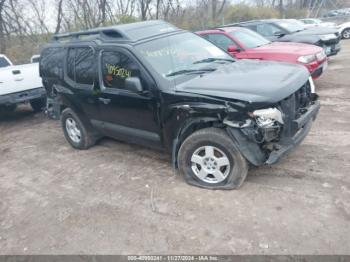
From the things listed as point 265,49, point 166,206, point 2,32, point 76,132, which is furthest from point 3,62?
point 2,32

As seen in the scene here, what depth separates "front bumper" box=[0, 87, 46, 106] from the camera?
24.1 ft

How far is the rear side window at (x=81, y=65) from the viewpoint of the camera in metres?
4.93

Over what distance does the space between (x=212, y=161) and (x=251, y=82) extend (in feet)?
3.29

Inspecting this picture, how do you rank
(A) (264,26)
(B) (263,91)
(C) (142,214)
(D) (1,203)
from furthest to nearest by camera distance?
(A) (264,26) < (D) (1,203) < (C) (142,214) < (B) (263,91)

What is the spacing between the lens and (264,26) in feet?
35.6

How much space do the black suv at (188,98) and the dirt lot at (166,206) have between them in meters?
0.42

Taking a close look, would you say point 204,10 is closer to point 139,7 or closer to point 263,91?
point 139,7

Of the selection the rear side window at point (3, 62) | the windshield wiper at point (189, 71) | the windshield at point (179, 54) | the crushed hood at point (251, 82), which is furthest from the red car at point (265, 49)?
the rear side window at point (3, 62)

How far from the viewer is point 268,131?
3.50 meters

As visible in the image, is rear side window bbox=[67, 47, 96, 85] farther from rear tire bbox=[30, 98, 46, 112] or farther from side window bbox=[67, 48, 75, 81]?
rear tire bbox=[30, 98, 46, 112]

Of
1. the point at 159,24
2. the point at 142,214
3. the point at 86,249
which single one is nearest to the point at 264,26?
the point at 159,24

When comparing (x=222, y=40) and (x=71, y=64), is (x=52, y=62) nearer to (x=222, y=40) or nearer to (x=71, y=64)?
(x=71, y=64)

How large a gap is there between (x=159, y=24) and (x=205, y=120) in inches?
83.5

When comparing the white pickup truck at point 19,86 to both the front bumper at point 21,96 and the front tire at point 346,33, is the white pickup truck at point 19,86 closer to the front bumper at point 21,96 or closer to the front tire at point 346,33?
the front bumper at point 21,96
